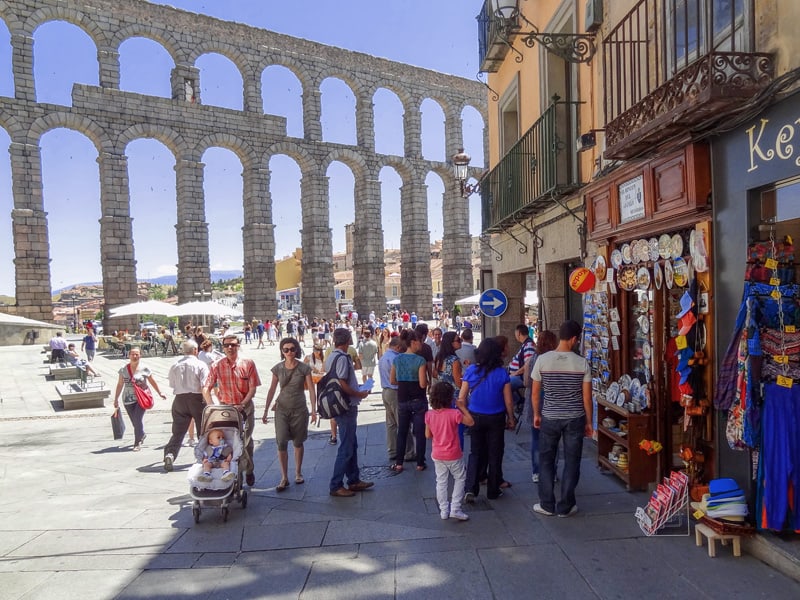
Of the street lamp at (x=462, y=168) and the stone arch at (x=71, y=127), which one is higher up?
the stone arch at (x=71, y=127)

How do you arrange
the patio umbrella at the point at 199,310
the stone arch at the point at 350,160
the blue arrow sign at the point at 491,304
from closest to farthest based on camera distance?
the blue arrow sign at the point at 491,304 → the patio umbrella at the point at 199,310 → the stone arch at the point at 350,160

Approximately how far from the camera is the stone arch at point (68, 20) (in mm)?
28656

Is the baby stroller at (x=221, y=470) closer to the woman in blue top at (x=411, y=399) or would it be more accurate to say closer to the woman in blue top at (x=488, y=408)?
the woman in blue top at (x=411, y=399)

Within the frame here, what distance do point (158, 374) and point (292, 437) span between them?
42.5 feet

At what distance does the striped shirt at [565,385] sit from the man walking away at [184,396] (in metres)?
4.16

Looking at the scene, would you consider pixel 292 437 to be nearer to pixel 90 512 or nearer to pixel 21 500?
pixel 90 512

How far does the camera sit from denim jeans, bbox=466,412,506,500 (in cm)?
523

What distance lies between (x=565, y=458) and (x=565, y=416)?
39 cm

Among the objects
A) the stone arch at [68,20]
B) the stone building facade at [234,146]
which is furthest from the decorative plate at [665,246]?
the stone arch at [68,20]

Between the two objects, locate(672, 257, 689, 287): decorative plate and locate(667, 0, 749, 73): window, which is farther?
locate(672, 257, 689, 287): decorative plate

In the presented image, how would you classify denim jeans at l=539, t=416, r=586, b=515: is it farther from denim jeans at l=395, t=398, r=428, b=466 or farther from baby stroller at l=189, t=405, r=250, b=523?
baby stroller at l=189, t=405, r=250, b=523

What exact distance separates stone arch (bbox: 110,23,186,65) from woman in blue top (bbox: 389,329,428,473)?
32.1m

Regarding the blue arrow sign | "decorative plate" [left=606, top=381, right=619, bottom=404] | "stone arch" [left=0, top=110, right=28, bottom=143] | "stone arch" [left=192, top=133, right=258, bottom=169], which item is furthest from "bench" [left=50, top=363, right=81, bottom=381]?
"stone arch" [left=192, top=133, right=258, bottom=169]

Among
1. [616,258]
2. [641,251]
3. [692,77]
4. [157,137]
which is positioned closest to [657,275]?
[641,251]
